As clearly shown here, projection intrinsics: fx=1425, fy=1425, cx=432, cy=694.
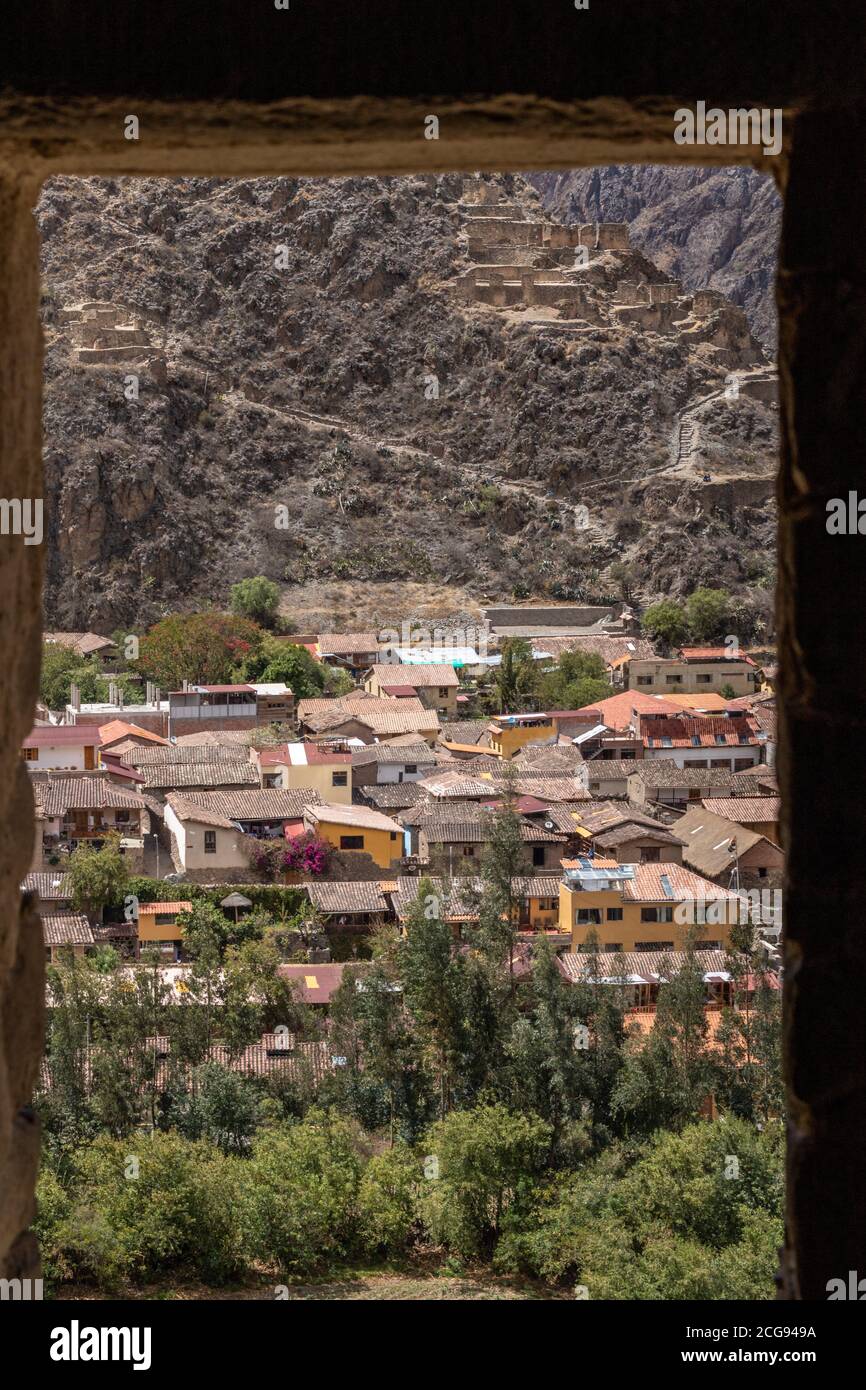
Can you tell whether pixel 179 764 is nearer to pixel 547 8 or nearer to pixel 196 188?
pixel 547 8

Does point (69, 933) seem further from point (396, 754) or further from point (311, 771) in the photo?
point (396, 754)

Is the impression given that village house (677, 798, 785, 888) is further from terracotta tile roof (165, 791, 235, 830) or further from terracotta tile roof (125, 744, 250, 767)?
terracotta tile roof (125, 744, 250, 767)

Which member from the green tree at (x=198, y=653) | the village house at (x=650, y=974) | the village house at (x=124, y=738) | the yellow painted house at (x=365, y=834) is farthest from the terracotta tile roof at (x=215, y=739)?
the village house at (x=650, y=974)

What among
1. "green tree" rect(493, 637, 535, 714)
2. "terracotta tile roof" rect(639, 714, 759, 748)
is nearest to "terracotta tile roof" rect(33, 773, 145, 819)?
"terracotta tile roof" rect(639, 714, 759, 748)

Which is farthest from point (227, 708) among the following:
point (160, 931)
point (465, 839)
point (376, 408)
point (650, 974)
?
point (376, 408)

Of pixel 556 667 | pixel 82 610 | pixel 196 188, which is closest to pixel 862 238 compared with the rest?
pixel 556 667
